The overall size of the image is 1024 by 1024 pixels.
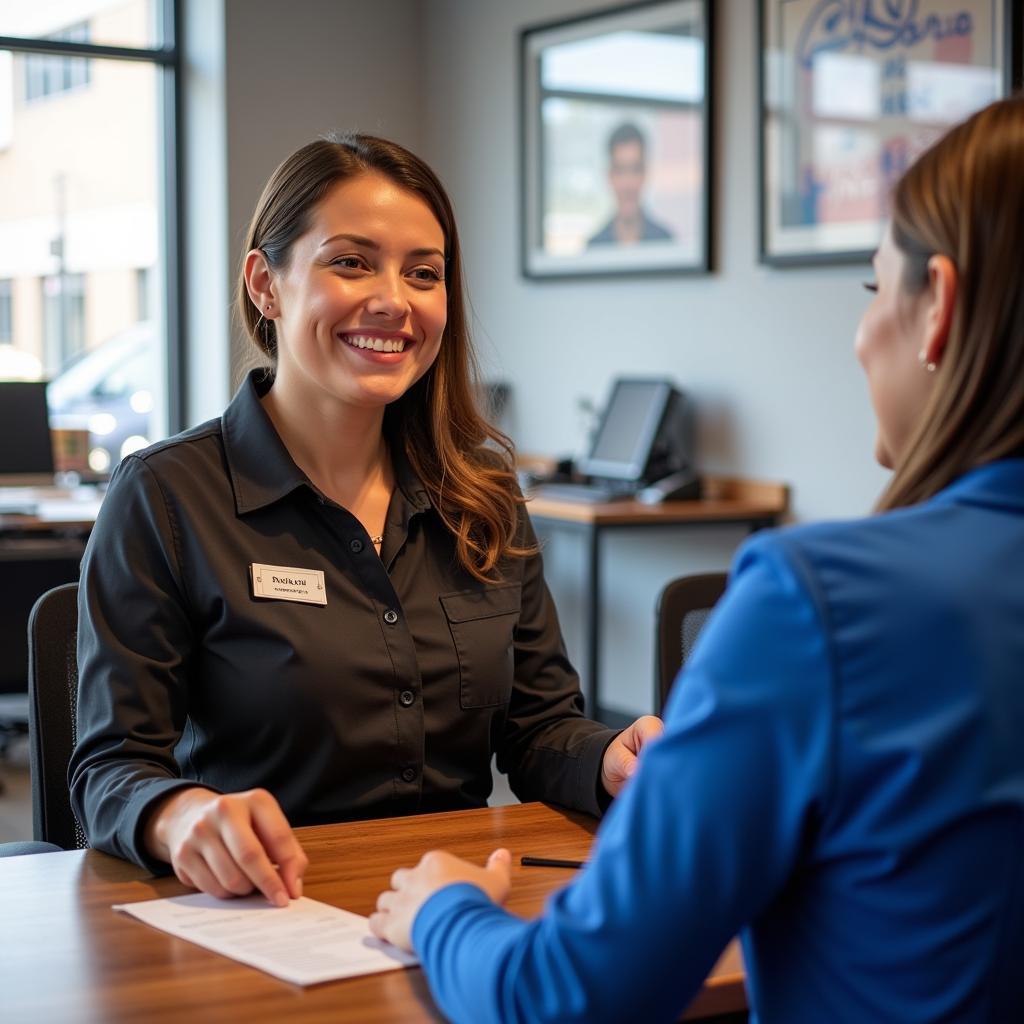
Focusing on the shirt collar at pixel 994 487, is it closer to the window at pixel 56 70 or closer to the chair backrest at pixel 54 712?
the chair backrest at pixel 54 712

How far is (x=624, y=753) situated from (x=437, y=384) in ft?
1.97

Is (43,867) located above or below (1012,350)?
below

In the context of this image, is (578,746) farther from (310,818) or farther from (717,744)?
(717,744)

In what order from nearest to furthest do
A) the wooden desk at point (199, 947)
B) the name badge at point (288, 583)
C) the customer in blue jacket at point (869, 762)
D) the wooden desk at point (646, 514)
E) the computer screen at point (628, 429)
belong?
the customer in blue jacket at point (869, 762), the wooden desk at point (199, 947), the name badge at point (288, 583), the wooden desk at point (646, 514), the computer screen at point (628, 429)

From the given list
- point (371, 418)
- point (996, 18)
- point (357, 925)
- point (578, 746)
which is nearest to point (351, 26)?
point (996, 18)

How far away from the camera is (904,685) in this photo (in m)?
0.82

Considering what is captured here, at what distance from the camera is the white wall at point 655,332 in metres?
4.25

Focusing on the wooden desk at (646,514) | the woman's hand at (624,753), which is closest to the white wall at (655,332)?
the wooden desk at (646,514)

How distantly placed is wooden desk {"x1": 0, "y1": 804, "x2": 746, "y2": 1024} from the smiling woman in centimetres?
8

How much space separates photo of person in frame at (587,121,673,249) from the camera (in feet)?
15.9

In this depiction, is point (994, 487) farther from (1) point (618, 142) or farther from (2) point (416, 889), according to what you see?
(1) point (618, 142)

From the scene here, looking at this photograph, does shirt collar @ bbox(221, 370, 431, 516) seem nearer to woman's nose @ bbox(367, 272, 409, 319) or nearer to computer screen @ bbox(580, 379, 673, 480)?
woman's nose @ bbox(367, 272, 409, 319)

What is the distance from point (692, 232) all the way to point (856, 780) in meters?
3.96

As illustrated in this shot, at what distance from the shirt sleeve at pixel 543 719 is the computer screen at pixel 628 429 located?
270 centimetres
